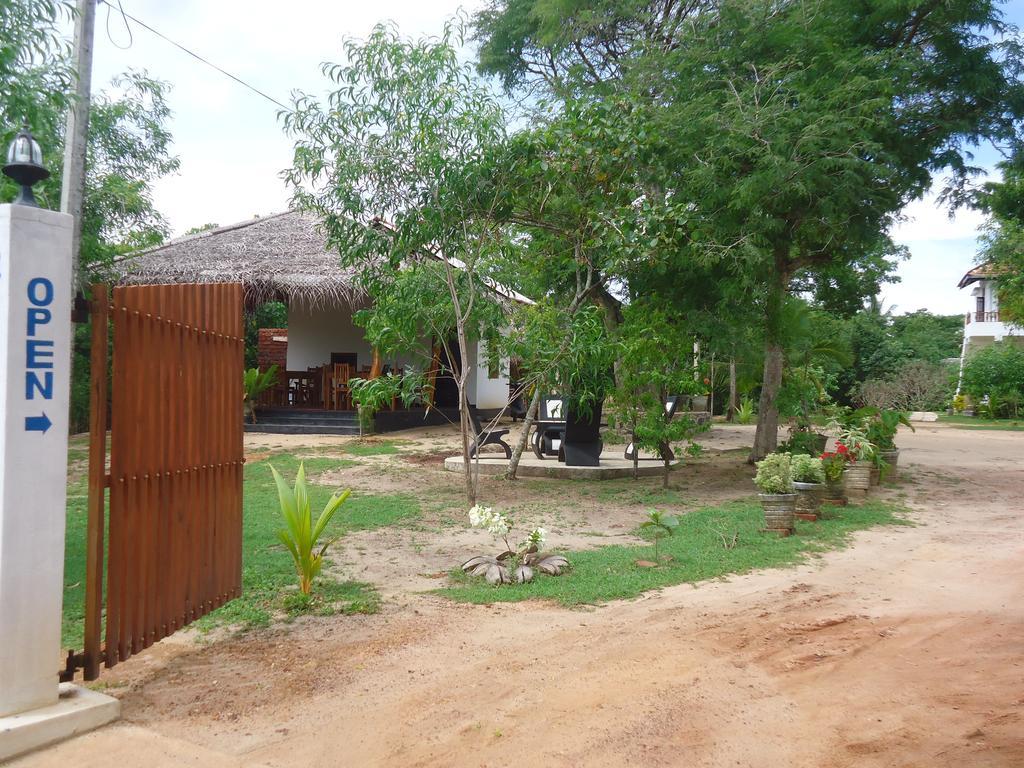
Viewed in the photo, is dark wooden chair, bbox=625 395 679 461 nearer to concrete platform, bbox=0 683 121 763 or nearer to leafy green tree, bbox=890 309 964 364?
concrete platform, bbox=0 683 121 763

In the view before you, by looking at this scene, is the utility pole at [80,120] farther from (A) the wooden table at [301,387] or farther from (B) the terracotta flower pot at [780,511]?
(A) the wooden table at [301,387]

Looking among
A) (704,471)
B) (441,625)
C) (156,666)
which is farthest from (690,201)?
(156,666)

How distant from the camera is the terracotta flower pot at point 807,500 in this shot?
8125 mm

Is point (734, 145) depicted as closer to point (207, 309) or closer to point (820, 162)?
point (820, 162)

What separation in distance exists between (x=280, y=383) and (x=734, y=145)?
498 inches

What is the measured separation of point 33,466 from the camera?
3.26 m

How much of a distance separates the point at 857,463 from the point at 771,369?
2802 mm

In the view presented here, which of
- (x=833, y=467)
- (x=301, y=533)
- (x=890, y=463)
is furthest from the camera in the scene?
(x=890, y=463)

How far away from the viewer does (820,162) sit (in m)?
9.07

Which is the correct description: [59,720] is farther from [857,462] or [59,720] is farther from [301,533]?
[857,462]

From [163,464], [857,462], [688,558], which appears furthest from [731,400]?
[163,464]

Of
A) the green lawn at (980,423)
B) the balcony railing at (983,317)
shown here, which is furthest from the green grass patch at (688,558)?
the balcony railing at (983,317)

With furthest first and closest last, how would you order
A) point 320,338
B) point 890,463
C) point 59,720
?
point 320,338, point 890,463, point 59,720

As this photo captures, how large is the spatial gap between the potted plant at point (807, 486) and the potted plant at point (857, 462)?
140 cm
